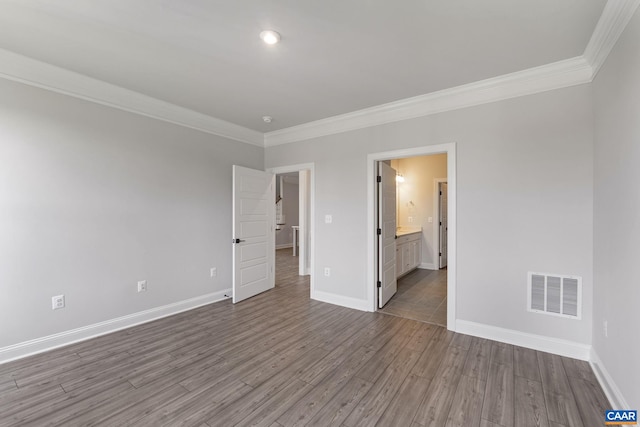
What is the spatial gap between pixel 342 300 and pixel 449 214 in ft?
6.36

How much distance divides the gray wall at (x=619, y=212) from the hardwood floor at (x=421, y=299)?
1.51 metres

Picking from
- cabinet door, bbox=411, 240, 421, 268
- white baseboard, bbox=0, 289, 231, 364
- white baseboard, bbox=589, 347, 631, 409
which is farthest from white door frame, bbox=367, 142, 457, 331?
cabinet door, bbox=411, 240, 421, 268

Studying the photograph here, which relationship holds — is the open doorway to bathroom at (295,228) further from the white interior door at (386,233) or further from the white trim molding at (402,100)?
the white trim molding at (402,100)

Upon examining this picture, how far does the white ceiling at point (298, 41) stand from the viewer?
6.15ft

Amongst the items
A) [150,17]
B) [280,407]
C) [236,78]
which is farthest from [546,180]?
[150,17]

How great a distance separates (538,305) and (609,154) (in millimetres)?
1497

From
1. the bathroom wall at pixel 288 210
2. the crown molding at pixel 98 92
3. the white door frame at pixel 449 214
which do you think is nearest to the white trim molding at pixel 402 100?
the crown molding at pixel 98 92

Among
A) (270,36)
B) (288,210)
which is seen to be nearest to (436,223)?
(270,36)

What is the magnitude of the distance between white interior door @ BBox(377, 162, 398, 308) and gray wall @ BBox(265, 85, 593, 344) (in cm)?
61

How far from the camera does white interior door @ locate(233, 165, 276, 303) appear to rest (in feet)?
13.4

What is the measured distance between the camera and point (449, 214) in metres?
3.15

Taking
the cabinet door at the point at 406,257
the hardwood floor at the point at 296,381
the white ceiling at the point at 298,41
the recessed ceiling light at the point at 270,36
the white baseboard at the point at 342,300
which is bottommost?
the hardwood floor at the point at 296,381

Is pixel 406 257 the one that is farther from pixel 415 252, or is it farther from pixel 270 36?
pixel 270 36

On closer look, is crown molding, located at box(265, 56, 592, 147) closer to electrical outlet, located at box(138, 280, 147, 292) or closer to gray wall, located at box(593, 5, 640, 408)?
gray wall, located at box(593, 5, 640, 408)
